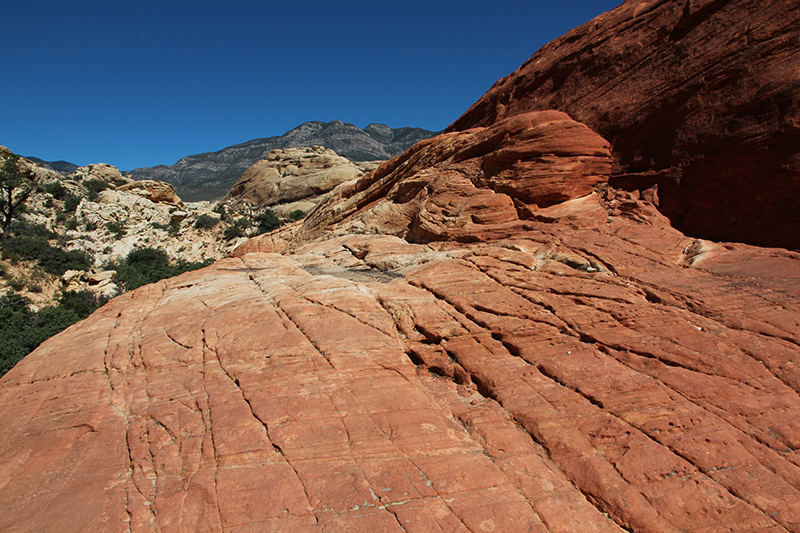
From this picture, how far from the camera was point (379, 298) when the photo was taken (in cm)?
753

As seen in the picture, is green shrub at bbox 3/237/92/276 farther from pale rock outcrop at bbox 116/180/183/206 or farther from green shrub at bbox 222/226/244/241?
pale rock outcrop at bbox 116/180/183/206

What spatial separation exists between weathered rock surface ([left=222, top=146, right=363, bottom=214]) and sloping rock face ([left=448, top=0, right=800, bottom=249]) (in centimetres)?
3161

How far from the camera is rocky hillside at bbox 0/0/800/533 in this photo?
13.9ft

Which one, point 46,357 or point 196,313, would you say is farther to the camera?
point 196,313

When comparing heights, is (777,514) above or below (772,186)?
below

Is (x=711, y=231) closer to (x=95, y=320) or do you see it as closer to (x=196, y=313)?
(x=196, y=313)

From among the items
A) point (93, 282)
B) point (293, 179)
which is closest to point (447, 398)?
point (93, 282)

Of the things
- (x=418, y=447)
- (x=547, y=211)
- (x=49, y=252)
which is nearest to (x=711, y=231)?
(x=547, y=211)

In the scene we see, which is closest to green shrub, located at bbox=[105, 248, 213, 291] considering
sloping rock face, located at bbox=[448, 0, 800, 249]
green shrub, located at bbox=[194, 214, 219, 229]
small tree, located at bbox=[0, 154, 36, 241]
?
green shrub, located at bbox=[194, 214, 219, 229]

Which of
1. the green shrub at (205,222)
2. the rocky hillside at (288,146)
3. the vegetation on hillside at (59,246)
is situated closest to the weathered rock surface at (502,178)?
the vegetation on hillside at (59,246)

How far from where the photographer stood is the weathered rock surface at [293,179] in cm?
4072

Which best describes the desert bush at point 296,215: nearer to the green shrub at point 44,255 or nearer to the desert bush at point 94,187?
the green shrub at point 44,255

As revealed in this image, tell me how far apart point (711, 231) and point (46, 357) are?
13250 millimetres

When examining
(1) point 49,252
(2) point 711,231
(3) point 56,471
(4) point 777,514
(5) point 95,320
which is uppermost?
(1) point 49,252
